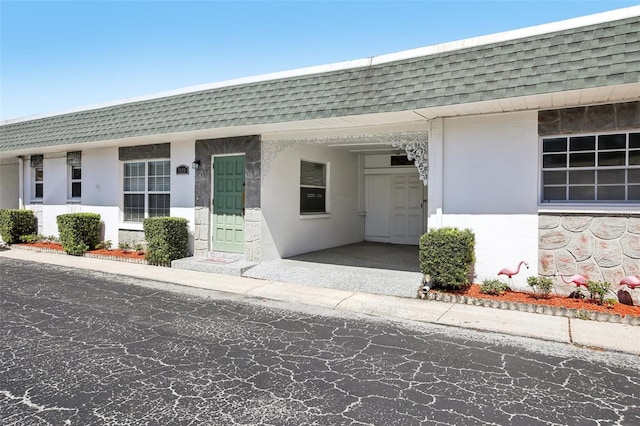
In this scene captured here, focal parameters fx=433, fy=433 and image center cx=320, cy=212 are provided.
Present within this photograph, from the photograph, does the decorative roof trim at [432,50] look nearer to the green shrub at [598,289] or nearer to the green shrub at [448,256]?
the green shrub at [448,256]

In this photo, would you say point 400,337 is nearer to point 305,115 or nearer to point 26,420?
point 26,420

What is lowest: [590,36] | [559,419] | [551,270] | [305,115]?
[559,419]

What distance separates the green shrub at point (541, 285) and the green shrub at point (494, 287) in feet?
1.31

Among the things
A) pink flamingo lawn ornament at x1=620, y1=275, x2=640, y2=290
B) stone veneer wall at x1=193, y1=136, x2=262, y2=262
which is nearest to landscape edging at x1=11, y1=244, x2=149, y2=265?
stone veneer wall at x1=193, y1=136, x2=262, y2=262

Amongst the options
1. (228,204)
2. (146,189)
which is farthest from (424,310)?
(146,189)

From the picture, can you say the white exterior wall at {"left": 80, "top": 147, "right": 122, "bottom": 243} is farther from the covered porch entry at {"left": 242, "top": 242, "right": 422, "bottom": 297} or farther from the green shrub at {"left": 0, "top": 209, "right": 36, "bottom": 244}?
the covered porch entry at {"left": 242, "top": 242, "right": 422, "bottom": 297}

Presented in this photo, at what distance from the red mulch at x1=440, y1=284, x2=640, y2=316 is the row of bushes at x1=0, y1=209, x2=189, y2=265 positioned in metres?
6.89

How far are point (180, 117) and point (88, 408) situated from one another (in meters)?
7.83

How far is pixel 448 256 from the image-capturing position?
7.24m

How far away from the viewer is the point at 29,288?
809 cm

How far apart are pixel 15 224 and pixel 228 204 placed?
8.78 meters

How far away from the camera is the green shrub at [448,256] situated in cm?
721

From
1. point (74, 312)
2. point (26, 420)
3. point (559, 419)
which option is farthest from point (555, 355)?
point (74, 312)

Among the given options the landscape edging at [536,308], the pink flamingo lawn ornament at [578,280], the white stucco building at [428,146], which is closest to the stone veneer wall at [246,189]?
the white stucco building at [428,146]
